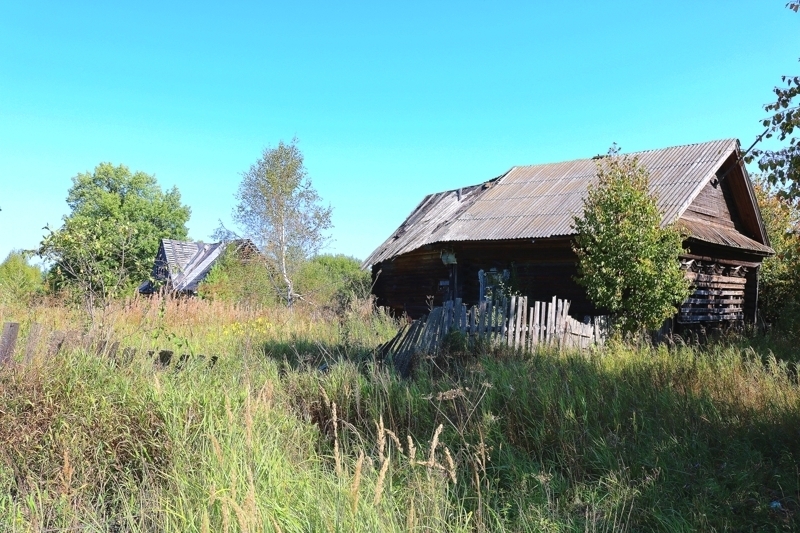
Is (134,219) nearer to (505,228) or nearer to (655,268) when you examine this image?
(505,228)

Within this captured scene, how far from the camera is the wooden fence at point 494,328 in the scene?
7.61m

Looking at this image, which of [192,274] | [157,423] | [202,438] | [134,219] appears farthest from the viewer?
[134,219]

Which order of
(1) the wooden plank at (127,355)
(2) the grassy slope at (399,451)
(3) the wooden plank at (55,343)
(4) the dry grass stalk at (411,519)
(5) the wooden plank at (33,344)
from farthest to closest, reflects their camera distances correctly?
(1) the wooden plank at (127,355) < (3) the wooden plank at (55,343) < (5) the wooden plank at (33,344) < (2) the grassy slope at (399,451) < (4) the dry grass stalk at (411,519)

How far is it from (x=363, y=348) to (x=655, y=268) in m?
4.89

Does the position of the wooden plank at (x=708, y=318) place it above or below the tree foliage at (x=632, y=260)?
below

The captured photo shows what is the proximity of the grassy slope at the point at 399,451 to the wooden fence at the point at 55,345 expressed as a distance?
14 centimetres

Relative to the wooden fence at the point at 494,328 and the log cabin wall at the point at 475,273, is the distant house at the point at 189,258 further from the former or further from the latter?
the wooden fence at the point at 494,328

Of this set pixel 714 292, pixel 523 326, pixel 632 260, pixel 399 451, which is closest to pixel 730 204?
pixel 714 292

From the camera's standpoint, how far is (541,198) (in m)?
14.8

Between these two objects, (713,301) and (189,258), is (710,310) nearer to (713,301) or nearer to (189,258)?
(713,301)

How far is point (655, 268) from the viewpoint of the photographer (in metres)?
9.05

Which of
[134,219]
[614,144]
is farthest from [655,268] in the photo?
[134,219]

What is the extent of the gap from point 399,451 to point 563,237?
9829 mm

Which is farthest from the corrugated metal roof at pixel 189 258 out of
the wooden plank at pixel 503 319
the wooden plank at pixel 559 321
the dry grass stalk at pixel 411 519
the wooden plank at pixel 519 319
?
the dry grass stalk at pixel 411 519
